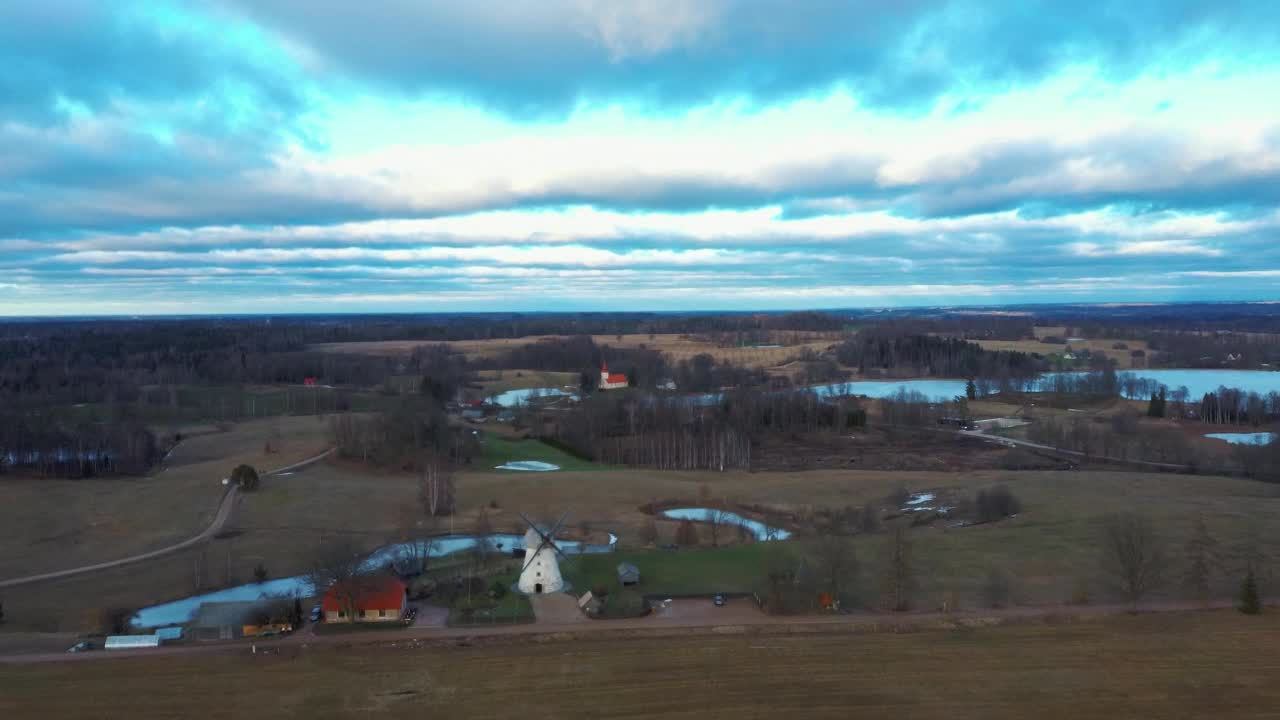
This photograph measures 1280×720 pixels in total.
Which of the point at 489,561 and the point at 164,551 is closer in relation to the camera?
the point at 489,561

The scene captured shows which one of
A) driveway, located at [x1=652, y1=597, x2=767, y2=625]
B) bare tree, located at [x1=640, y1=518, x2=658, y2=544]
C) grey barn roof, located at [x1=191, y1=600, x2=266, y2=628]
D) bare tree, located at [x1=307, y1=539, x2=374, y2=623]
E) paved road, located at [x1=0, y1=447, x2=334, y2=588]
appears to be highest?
bare tree, located at [x1=307, y1=539, x2=374, y2=623]

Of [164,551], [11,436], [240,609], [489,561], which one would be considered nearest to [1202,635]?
[489,561]

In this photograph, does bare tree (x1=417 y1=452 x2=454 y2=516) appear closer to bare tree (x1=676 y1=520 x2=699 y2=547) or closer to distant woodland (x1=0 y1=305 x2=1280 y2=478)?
distant woodland (x1=0 y1=305 x2=1280 y2=478)

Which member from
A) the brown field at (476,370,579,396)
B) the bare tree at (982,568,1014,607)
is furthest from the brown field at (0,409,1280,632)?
the brown field at (476,370,579,396)

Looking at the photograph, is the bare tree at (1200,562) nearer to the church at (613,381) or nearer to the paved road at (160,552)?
the paved road at (160,552)

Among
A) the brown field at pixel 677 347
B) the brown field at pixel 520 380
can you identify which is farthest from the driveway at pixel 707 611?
the brown field at pixel 677 347

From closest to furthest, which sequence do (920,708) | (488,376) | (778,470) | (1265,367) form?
(920,708) → (778,470) → (488,376) → (1265,367)

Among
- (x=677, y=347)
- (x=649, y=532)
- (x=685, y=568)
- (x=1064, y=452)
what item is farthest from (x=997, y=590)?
(x=677, y=347)

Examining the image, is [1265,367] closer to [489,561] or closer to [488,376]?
[488,376]
